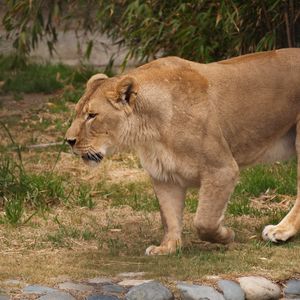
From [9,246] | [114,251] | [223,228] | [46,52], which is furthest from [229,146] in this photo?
[46,52]

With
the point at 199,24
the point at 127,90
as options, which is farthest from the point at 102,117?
the point at 199,24

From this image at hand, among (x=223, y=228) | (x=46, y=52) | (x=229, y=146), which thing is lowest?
(x=46, y=52)

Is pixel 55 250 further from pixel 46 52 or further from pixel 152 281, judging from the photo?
pixel 46 52

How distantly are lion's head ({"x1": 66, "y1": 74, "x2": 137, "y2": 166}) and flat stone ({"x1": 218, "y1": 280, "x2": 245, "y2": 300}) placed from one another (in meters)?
1.02

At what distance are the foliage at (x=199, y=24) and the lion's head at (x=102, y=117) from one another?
265 cm

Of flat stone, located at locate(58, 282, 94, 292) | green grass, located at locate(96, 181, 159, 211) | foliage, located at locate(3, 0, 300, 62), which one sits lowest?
green grass, located at locate(96, 181, 159, 211)

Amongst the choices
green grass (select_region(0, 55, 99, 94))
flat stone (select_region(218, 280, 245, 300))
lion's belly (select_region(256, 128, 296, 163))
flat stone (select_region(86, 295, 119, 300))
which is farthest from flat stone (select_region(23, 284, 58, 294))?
green grass (select_region(0, 55, 99, 94))

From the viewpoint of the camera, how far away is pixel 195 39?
8898 mm

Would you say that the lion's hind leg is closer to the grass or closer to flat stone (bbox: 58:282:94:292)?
the grass

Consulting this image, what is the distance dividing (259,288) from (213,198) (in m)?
0.66

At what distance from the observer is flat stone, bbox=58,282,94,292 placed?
17.3 ft

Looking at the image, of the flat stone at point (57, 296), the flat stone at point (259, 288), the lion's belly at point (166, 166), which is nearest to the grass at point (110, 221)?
the flat stone at point (259, 288)

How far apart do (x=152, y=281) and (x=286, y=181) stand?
2515mm

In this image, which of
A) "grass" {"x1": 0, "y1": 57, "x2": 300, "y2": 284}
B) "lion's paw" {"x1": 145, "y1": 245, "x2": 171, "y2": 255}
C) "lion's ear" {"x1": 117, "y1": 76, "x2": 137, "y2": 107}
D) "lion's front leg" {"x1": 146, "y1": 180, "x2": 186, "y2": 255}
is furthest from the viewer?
"lion's front leg" {"x1": 146, "y1": 180, "x2": 186, "y2": 255}
